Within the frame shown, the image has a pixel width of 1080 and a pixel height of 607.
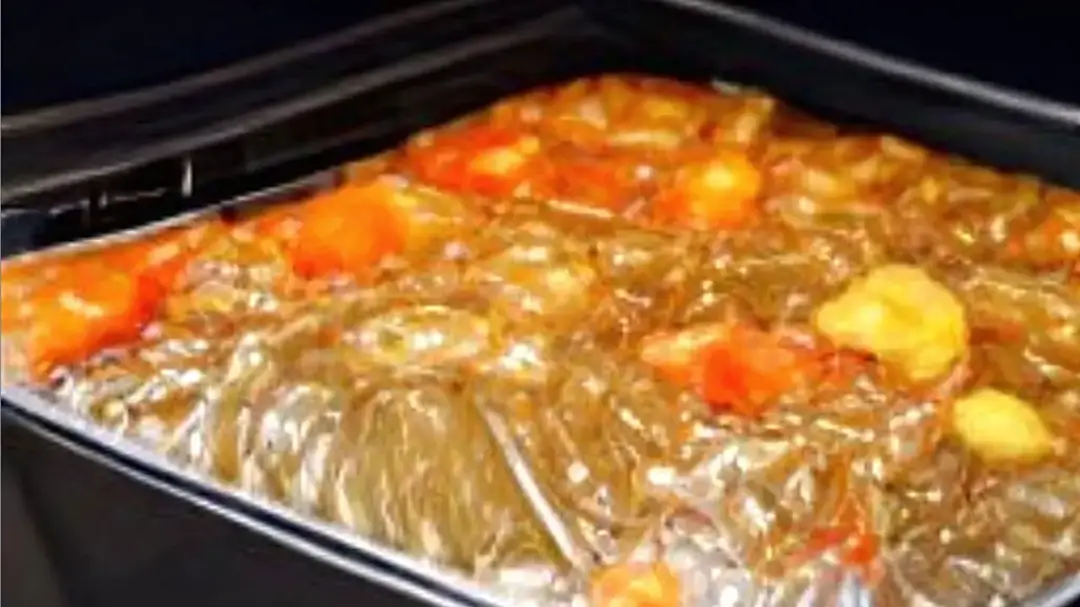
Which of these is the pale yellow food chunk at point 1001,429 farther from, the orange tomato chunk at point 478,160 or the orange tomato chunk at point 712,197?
the orange tomato chunk at point 478,160

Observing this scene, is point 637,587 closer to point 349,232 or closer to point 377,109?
point 349,232

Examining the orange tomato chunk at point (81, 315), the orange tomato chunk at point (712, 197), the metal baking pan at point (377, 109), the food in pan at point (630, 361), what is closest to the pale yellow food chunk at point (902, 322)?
the food in pan at point (630, 361)

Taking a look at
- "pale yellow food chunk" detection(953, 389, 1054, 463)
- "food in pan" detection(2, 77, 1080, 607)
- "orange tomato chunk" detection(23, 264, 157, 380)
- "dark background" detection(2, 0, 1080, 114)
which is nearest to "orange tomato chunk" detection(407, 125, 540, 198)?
"food in pan" detection(2, 77, 1080, 607)

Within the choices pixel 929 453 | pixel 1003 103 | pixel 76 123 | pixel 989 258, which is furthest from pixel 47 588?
pixel 1003 103

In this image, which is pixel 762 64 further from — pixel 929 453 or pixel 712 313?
pixel 929 453

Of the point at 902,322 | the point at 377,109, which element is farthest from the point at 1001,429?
the point at 377,109

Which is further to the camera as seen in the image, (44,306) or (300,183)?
(300,183)
